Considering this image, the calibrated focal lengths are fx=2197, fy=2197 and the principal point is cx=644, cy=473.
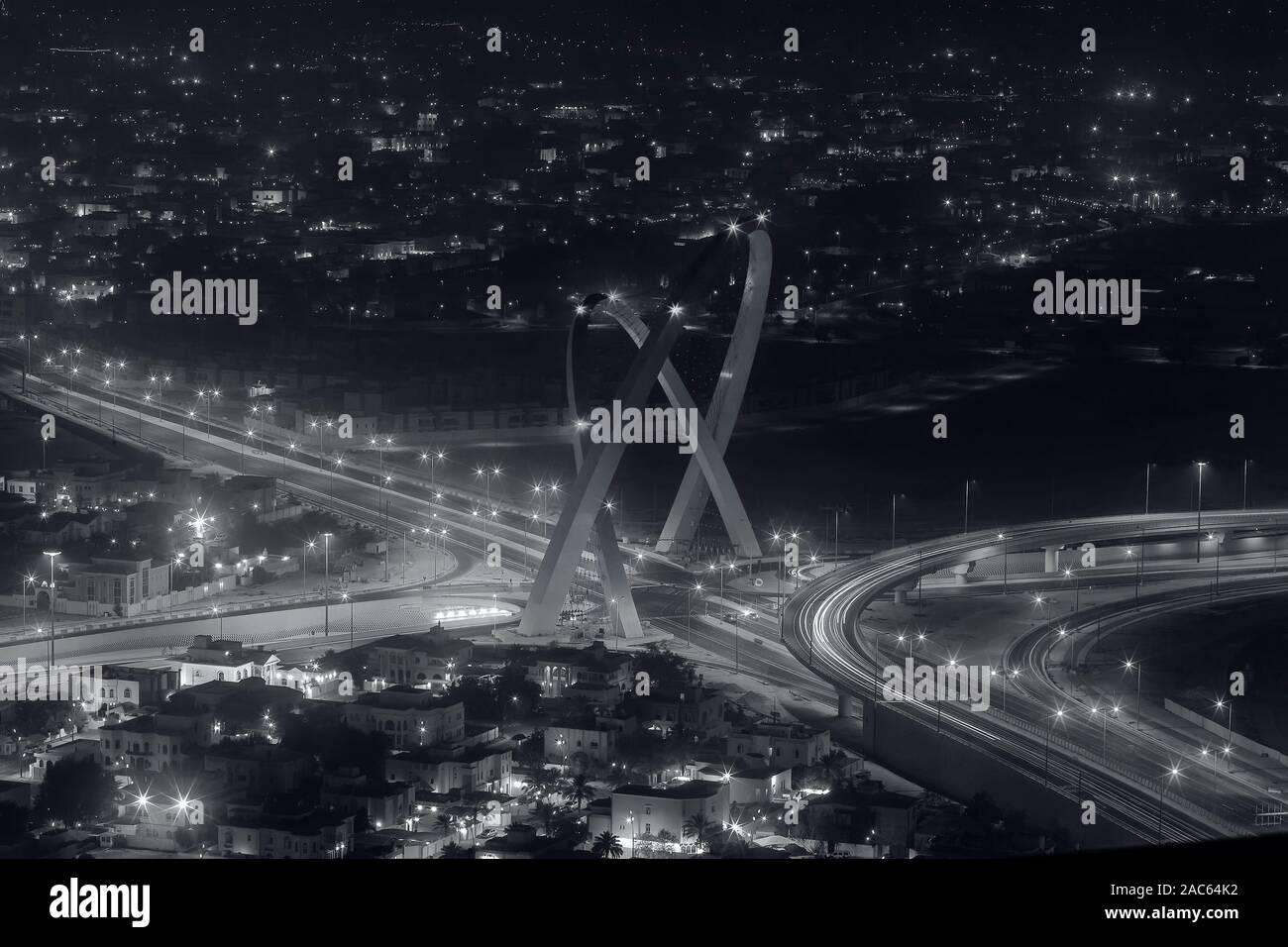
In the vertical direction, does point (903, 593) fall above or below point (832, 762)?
above

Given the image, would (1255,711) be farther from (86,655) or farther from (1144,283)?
(1144,283)

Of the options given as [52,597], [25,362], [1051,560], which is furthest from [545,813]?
[25,362]

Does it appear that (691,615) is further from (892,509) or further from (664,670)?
(892,509)

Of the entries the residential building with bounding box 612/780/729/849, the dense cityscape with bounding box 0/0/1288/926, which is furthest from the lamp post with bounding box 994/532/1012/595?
the residential building with bounding box 612/780/729/849

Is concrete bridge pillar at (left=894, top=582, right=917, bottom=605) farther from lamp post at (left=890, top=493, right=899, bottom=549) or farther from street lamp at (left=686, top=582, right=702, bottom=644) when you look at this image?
lamp post at (left=890, top=493, right=899, bottom=549)

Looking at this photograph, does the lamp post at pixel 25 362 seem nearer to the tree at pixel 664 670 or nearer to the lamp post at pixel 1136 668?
the tree at pixel 664 670

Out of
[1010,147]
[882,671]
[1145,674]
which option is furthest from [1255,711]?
[1010,147]
